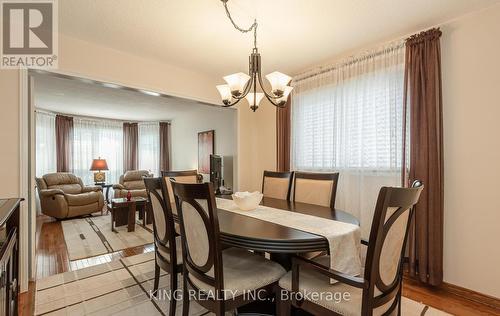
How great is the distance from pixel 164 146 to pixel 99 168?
1765 mm

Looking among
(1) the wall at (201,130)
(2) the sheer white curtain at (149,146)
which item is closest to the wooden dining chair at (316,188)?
(1) the wall at (201,130)

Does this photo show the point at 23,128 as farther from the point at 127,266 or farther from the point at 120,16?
the point at 127,266

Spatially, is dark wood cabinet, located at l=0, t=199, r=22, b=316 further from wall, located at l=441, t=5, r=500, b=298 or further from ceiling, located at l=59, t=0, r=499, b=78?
wall, located at l=441, t=5, r=500, b=298

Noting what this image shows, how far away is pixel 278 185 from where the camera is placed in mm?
2812

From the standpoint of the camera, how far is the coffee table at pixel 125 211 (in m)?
4.06

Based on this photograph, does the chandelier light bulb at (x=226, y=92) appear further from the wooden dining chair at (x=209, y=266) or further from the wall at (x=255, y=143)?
the wall at (x=255, y=143)

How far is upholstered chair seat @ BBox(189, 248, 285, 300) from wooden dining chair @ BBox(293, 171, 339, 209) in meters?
0.95

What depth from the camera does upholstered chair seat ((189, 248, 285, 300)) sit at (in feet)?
4.49

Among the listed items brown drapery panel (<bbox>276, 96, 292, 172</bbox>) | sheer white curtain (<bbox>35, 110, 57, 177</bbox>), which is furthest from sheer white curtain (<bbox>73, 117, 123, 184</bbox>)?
brown drapery panel (<bbox>276, 96, 292, 172</bbox>)

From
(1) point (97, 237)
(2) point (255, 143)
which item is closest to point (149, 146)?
(1) point (97, 237)

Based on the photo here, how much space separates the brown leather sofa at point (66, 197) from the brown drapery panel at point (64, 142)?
95cm

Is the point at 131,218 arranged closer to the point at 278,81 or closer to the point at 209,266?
the point at 209,266

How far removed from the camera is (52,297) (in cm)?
210

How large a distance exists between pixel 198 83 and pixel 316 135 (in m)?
1.84
